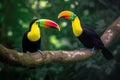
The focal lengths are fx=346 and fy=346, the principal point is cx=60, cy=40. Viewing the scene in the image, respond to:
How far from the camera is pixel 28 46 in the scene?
12.9 ft

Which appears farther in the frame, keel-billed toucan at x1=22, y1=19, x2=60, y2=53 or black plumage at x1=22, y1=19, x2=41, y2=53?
black plumage at x1=22, y1=19, x2=41, y2=53

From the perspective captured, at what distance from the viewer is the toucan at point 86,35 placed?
3889 mm

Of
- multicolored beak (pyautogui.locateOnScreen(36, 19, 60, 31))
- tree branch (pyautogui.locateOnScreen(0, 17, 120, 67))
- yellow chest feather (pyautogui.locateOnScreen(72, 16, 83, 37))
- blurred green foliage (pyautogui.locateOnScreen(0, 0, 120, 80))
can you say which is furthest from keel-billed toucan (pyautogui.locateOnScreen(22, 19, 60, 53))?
blurred green foliage (pyautogui.locateOnScreen(0, 0, 120, 80))

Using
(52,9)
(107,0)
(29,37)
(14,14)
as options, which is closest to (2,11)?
(14,14)

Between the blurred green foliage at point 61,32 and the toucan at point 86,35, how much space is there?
640 mm

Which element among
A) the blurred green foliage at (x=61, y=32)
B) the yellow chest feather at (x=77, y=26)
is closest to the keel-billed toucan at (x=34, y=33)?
the yellow chest feather at (x=77, y=26)

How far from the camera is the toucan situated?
389 centimetres

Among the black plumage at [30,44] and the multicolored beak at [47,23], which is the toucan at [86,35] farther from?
the black plumage at [30,44]

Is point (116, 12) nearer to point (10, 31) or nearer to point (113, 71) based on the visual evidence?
point (113, 71)

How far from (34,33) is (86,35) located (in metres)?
0.68

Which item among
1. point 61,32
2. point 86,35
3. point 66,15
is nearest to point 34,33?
point 66,15

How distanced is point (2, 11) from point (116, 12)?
191cm

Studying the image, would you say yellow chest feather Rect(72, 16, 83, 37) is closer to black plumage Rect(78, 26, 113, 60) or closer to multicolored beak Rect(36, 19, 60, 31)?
black plumage Rect(78, 26, 113, 60)

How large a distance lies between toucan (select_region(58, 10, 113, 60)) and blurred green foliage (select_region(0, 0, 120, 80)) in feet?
2.10
